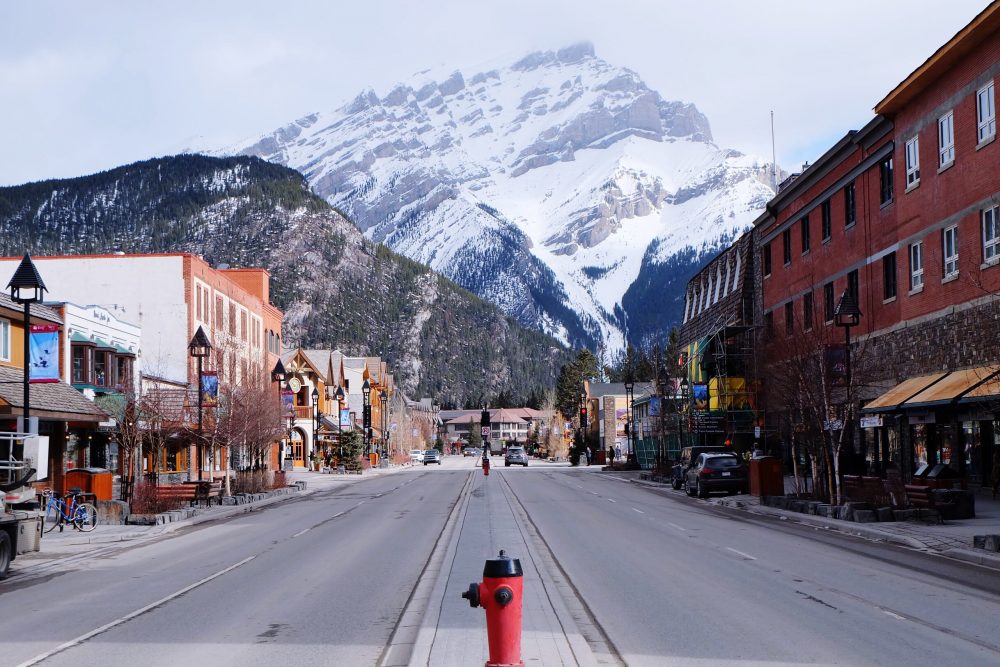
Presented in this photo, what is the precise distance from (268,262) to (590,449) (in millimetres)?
106441

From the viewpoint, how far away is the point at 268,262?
19412 centimetres

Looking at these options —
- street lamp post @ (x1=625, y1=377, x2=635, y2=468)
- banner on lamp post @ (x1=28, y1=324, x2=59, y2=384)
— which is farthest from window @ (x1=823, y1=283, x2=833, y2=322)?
banner on lamp post @ (x1=28, y1=324, x2=59, y2=384)

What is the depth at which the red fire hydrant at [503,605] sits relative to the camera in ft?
24.5

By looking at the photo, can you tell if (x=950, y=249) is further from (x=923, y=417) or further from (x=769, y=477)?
(x=769, y=477)

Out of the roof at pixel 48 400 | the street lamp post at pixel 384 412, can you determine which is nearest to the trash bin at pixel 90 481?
the roof at pixel 48 400

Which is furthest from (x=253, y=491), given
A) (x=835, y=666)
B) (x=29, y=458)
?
(x=835, y=666)

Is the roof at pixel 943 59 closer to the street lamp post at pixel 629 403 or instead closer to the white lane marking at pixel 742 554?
the white lane marking at pixel 742 554

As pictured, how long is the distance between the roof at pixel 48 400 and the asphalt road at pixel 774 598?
15.9 m

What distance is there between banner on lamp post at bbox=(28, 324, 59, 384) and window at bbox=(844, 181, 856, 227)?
2969 cm

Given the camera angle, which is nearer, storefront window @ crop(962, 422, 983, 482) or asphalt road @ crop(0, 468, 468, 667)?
asphalt road @ crop(0, 468, 468, 667)

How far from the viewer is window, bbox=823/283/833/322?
148 feet

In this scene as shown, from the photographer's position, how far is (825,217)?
1836 inches

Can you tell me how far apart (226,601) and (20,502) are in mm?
6868

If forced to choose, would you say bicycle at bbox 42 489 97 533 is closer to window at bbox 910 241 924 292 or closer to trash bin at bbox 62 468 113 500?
trash bin at bbox 62 468 113 500
